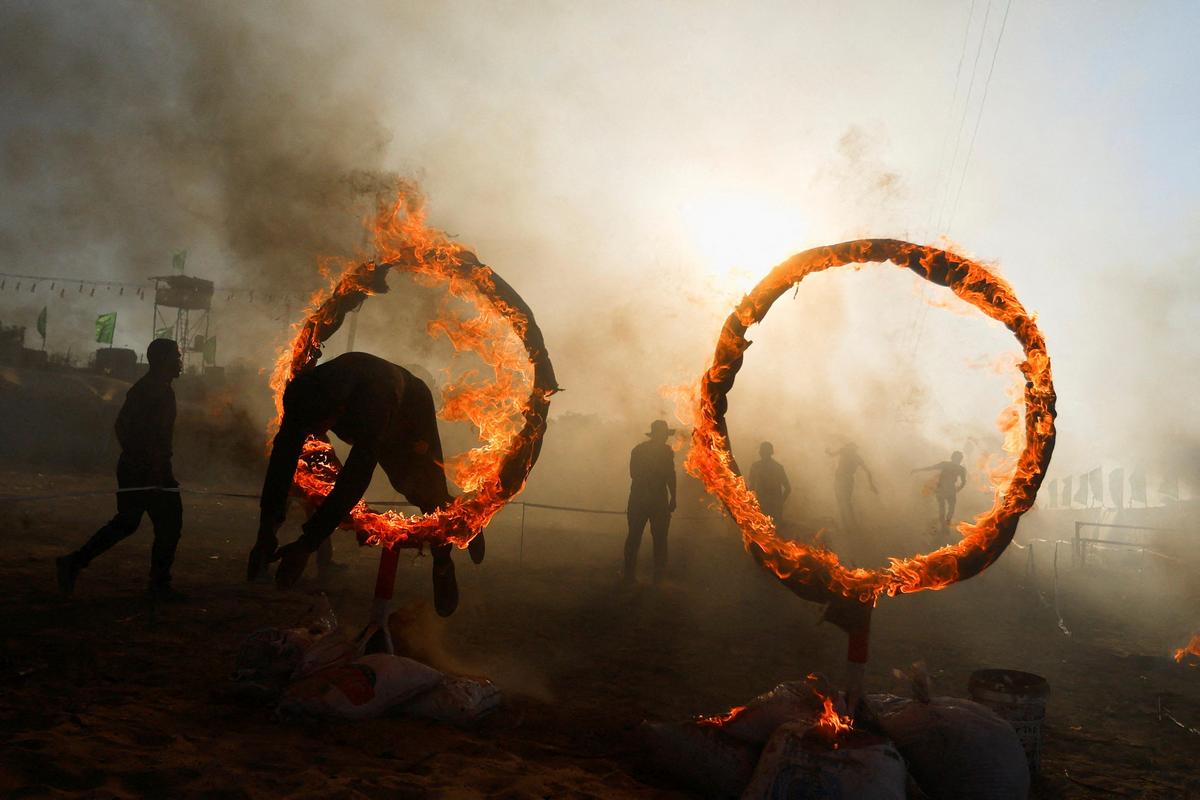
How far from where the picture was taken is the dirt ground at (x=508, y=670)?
3.91 m

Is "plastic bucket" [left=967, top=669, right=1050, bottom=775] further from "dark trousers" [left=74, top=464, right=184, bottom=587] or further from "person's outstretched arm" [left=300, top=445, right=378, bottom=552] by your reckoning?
"dark trousers" [left=74, top=464, right=184, bottom=587]

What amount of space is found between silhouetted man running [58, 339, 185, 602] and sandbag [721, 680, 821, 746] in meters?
5.96

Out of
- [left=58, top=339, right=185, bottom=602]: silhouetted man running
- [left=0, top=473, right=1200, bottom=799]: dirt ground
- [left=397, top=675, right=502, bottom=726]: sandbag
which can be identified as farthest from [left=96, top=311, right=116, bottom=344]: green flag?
[left=397, top=675, right=502, bottom=726]: sandbag

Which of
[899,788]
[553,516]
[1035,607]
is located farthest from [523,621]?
[553,516]

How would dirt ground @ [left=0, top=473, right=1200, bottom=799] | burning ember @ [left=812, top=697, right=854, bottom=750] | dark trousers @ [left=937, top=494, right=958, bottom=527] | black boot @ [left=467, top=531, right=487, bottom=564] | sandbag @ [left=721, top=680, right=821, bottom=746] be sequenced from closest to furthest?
dirt ground @ [left=0, top=473, right=1200, bottom=799] < burning ember @ [left=812, top=697, right=854, bottom=750] < sandbag @ [left=721, top=680, right=821, bottom=746] < black boot @ [left=467, top=531, right=487, bottom=564] < dark trousers @ [left=937, top=494, right=958, bottom=527]

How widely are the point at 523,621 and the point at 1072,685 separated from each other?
613cm

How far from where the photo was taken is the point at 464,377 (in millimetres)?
6535

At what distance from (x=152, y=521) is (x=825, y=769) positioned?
22.2ft

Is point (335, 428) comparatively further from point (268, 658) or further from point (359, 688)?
point (359, 688)

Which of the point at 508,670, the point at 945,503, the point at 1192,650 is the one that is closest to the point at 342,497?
the point at 508,670

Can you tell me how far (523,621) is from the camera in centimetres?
850

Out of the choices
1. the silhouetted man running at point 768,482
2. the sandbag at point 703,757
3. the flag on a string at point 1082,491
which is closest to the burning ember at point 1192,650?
the silhouetted man running at point 768,482

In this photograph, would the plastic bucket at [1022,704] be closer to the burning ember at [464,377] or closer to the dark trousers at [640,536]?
the burning ember at [464,377]

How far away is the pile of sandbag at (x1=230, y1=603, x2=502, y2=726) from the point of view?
4.64 meters
